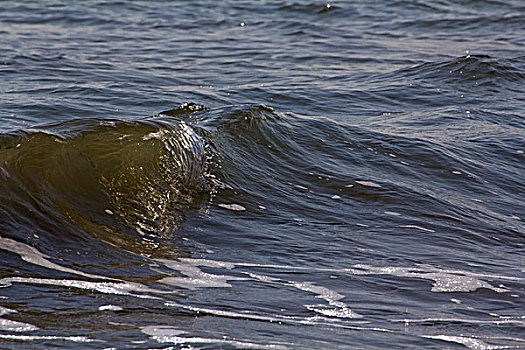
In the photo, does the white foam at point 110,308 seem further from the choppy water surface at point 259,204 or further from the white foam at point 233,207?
the white foam at point 233,207

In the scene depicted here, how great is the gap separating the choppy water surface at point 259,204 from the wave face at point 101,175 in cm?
2

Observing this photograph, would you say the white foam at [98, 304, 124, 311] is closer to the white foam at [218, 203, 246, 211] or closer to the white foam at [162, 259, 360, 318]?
the white foam at [162, 259, 360, 318]

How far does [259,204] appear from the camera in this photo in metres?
5.28

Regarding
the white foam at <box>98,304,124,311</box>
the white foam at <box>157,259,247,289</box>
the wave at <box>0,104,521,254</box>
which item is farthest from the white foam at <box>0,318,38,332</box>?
the wave at <box>0,104,521,254</box>

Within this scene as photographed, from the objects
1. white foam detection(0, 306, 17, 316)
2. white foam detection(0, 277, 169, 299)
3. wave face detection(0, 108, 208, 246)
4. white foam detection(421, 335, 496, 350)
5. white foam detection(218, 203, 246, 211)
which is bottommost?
white foam detection(421, 335, 496, 350)

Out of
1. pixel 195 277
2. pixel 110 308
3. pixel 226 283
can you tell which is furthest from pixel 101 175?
pixel 110 308

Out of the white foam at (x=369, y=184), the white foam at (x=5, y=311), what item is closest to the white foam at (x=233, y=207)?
the white foam at (x=369, y=184)

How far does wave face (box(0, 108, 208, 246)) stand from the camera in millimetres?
4469

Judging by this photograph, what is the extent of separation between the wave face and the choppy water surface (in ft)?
0.05

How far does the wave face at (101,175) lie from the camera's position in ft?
14.7

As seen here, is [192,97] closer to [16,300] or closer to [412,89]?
[412,89]

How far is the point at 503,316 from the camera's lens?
11.8 feet

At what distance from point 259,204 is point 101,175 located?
124cm

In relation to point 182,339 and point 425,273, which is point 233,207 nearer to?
point 425,273
